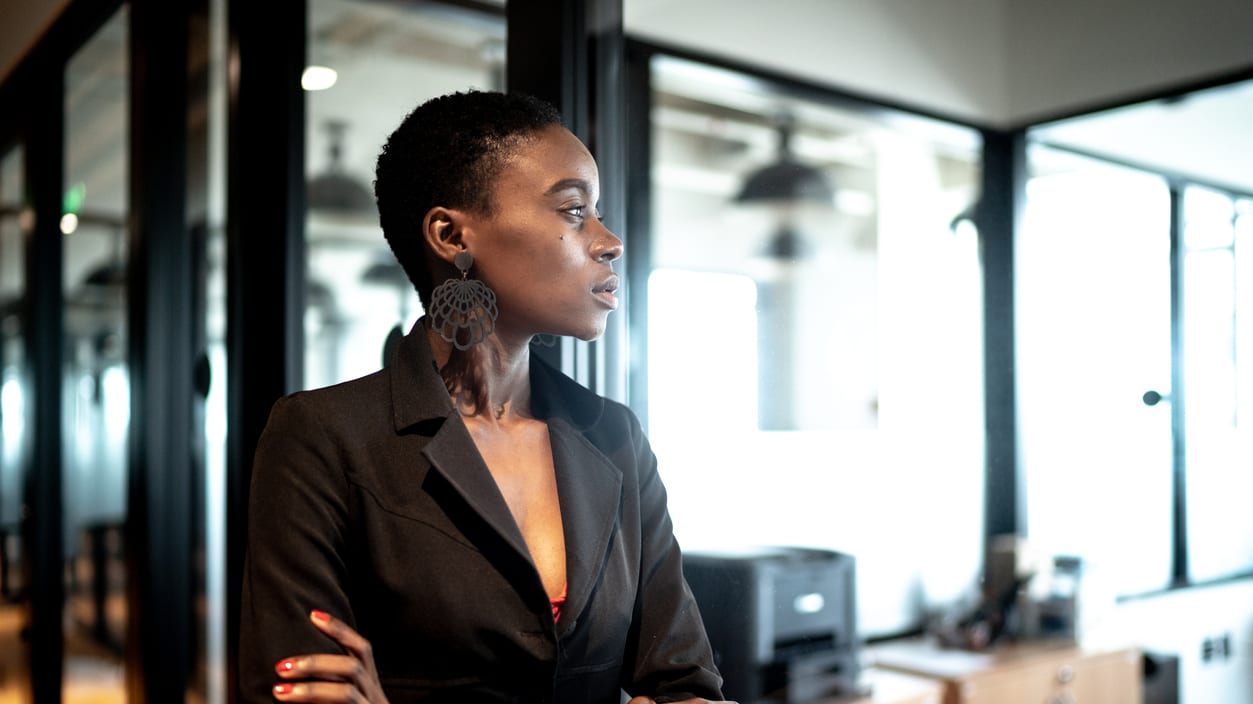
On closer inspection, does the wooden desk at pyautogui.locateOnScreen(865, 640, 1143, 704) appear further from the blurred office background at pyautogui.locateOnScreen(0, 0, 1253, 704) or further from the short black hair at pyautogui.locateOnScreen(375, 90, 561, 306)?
the short black hair at pyautogui.locateOnScreen(375, 90, 561, 306)

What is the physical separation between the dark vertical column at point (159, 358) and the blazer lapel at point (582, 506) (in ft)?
6.71

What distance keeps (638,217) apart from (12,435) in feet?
13.1

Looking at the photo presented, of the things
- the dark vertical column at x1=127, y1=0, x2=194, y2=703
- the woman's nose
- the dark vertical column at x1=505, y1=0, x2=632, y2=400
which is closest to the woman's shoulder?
the woman's nose

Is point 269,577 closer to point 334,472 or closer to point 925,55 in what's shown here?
point 334,472

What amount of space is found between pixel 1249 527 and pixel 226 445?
188cm

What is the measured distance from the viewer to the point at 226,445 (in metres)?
2.19

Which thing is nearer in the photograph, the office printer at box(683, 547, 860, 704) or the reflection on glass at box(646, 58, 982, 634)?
the reflection on glass at box(646, 58, 982, 634)

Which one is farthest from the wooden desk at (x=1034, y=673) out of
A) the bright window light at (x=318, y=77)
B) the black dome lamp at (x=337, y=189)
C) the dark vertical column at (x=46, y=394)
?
the dark vertical column at (x=46, y=394)

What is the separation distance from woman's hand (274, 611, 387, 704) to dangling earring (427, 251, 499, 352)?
0.81 feet

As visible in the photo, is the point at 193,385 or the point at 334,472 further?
the point at 193,385

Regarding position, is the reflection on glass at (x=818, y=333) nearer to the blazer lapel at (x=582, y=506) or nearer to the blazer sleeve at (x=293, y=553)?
the blazer lapel at (x=582, y=506)

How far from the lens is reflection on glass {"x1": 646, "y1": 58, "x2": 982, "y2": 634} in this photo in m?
1.00

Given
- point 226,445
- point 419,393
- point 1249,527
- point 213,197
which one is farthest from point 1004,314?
point 213,197

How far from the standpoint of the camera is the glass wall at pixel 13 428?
420cm
